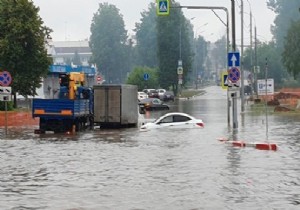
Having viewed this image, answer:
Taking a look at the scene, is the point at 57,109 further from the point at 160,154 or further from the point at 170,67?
the point at 170,67

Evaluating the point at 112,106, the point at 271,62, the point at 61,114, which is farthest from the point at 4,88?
the point at 271,62

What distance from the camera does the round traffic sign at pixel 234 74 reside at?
113 ft

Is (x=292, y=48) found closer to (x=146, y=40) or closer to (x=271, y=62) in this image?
(x=271, y=62)

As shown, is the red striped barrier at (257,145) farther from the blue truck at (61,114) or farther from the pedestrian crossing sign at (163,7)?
the pedestrian crossing sign at (163,7)

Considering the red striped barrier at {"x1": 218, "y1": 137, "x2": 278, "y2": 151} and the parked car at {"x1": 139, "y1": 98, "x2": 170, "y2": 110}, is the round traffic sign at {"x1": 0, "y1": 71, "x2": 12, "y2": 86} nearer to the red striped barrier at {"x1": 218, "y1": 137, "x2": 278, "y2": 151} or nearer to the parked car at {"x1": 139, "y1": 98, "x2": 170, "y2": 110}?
the red striped barrier at {"x1": 218, "y1": 137, "x2": 278, "y2": 151}

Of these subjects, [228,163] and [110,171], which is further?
[228,163]

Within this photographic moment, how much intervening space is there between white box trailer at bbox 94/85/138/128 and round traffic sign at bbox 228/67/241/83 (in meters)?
8.24

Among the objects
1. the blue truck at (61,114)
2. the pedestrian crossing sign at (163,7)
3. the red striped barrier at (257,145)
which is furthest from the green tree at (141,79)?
the red striped barrier at (257,145)

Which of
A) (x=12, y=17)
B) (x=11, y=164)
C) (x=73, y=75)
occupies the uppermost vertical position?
(x=12, y=17)

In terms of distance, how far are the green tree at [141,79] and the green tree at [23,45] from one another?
50316 millimetres

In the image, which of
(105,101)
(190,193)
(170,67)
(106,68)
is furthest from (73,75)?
(106,68)

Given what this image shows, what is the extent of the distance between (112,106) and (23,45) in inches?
666

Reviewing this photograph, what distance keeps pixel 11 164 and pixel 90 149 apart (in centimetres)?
532

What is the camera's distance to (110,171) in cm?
1919
